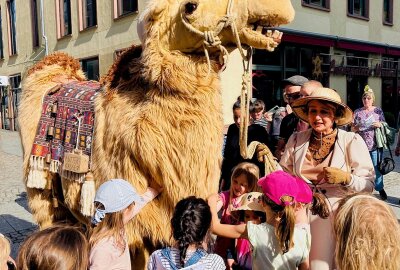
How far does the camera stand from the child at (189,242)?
2121 mm

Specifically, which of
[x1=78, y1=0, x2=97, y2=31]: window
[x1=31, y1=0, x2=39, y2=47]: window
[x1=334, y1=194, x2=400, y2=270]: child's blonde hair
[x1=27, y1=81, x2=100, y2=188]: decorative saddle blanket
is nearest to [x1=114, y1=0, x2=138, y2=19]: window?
[x1=78, y1=0, x2=97, y2=31]: window

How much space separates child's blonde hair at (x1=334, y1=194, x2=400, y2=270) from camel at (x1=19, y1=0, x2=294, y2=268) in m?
0.89

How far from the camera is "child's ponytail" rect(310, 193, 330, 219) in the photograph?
241 cm

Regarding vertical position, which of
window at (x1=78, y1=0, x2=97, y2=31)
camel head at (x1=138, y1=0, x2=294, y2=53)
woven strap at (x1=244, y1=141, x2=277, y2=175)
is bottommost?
woven strap at (x1=244, y1=141, x2=277, y2=175)

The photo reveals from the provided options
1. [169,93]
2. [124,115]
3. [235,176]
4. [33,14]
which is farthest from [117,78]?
[33,14]

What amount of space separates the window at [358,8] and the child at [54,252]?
14730 mm

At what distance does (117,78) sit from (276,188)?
130cm

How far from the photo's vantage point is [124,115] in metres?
2.54

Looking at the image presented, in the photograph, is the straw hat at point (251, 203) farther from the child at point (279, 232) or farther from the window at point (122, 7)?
the window at point (122, 7)

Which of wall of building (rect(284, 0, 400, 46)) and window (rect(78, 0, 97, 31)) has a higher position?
window (rect(78, 0, 97, 31))

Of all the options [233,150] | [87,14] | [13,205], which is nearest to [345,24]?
[87,14]

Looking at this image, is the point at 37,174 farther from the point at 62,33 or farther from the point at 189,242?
the point at 62,33

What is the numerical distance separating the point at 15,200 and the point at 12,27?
Answer: 1611 centimetres

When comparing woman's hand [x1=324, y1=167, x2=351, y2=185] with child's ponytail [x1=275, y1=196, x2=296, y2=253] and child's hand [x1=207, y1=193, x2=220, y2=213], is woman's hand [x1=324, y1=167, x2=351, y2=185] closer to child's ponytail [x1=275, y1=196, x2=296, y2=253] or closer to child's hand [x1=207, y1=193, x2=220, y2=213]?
child's ponytail [x1=275, y1=196, x2=296, y2=253]
